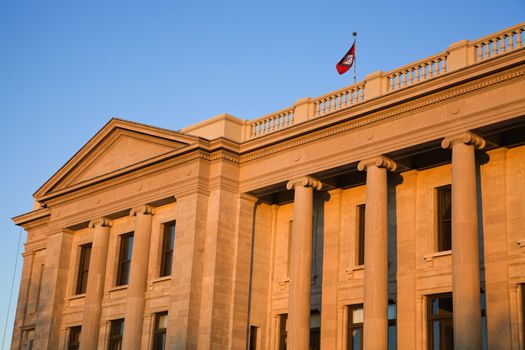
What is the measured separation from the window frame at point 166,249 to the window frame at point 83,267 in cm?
560

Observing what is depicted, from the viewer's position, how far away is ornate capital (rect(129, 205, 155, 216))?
121ft

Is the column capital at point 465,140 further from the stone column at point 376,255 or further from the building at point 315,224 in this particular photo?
the stone column at point 376,255

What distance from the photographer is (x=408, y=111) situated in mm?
29641

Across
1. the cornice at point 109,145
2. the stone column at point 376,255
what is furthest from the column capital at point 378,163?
the cornice at point 109,145

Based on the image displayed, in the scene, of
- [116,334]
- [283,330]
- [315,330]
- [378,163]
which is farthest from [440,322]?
[116,334]

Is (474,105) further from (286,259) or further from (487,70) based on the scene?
(286,259)

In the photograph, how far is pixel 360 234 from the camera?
3281 centimetres

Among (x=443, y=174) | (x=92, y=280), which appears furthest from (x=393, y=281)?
(x=92, y=280)

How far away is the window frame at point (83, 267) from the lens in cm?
4109

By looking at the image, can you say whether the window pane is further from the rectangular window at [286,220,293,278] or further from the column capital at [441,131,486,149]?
the column capital at [441,131,486,149]

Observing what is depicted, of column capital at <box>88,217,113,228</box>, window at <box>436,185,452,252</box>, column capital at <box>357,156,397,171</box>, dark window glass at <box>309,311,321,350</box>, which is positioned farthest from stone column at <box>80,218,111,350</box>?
window at <box>436,185,452,252</box>

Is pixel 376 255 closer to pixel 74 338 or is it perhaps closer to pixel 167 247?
pixel 167 247

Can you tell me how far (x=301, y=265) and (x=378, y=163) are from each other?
186 inches

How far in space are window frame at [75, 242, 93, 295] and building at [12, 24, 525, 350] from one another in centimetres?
10
